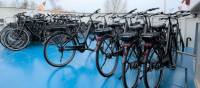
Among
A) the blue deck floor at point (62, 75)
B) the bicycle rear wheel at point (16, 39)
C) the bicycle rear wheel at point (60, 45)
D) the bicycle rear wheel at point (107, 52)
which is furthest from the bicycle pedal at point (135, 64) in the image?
the bicycle rear wheel at point (16, 39)

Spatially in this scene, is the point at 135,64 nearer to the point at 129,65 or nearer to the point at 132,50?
the point at 129,65

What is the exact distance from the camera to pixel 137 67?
249 cm

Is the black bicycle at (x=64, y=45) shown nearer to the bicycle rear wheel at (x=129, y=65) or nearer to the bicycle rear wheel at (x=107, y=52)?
the bicycle rear wheel at (x=107, y=52)

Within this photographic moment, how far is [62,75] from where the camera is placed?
3.16m

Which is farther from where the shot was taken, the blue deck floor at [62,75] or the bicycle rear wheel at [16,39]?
the bicycle rear wheel at [16,39]

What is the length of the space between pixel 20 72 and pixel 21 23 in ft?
7.69

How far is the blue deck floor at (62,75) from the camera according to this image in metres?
2.77

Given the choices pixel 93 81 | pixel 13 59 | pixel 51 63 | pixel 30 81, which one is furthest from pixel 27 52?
pixel 93 81

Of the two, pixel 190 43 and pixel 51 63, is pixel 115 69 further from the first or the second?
pixel 190 43

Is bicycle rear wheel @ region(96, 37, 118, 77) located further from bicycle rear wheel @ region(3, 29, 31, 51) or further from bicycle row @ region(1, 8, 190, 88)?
bicycle rear wheel @ region(3, 29, 31, 51)

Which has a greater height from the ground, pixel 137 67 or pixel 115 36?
pixel 115 36

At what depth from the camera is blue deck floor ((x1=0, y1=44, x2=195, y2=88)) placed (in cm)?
277

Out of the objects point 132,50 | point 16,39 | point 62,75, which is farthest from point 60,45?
point 16,39

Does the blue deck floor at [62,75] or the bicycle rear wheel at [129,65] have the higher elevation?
the bicycle rear wheel at [129,65]
